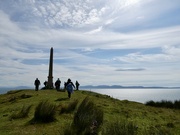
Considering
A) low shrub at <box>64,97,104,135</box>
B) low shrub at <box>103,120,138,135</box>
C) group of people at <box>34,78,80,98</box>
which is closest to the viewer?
low shrub at <box>103,120,138,135</box>

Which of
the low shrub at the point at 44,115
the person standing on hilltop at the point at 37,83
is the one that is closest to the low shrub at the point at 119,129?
the low shrub at the point at 44,115

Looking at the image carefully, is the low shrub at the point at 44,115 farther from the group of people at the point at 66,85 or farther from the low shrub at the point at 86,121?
the group of people at the point at 66,85

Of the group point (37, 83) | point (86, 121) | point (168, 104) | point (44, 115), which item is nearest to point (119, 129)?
point (86, 121)

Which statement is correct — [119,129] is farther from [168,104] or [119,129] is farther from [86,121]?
[168,104]

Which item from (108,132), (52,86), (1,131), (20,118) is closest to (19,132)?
(1,131)

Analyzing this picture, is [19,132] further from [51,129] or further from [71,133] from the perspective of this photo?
[71,133]

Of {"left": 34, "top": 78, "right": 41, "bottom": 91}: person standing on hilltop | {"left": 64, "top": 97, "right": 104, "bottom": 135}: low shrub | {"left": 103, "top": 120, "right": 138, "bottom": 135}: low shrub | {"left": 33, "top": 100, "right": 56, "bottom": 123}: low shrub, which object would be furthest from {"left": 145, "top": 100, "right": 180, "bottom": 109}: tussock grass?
{"left": 103, "top": 120, "right": 138, "bottom": 135}: low shrub

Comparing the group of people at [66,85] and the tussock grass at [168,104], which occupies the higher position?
the group of people at [66,85]

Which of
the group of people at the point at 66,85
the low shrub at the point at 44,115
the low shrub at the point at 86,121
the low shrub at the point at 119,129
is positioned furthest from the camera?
the group of people at the point at 66,85

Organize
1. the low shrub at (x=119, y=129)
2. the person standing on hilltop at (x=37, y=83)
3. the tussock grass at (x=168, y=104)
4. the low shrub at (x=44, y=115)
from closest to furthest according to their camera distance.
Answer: the low shrub at (x=119, y=129), the low shrub at (x=44, y=115), the tussock grass at (x=168, y=104), the person standing on hilltop at (x=37, y=83)

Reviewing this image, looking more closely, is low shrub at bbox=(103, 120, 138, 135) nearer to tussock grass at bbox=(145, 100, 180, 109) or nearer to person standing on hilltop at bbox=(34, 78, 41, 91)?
tussock grass at bbox=(145, 100, 180, 109)

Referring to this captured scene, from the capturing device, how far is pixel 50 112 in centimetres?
1584

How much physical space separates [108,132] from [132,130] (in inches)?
40.4

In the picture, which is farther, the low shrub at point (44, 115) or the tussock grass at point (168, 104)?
the tussock grass at point (168, 104)
